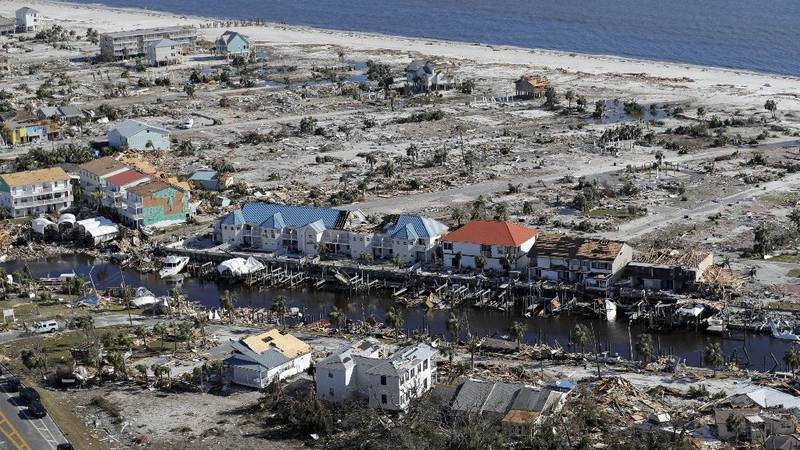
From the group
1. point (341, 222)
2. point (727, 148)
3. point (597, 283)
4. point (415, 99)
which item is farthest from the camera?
point (415, 99)

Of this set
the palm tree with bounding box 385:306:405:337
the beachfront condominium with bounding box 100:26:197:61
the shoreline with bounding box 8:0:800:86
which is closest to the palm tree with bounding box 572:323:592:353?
the palm tree with bounding box 385:306:405:337

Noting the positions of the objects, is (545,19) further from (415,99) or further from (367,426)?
(367,426)

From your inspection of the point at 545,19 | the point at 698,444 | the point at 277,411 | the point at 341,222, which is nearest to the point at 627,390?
the point at 698,444

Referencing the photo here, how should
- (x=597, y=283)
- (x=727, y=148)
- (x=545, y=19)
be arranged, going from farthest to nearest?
(x=545, y=19) < (x=727, y=148) < (x=597, y=283)

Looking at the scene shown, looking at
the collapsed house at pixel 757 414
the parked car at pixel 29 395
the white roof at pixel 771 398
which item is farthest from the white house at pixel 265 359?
the white roof at pixel 771 398

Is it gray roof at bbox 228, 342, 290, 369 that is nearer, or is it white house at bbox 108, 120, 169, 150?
gray roof at bbox 228, 342, 290, 369

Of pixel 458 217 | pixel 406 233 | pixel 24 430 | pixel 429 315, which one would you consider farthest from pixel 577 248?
pixel 24 430

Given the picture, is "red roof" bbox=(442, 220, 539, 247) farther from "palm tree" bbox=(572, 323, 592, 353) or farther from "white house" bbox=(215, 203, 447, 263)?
"palm tree" bbox=(572, 323, 592, 353)
